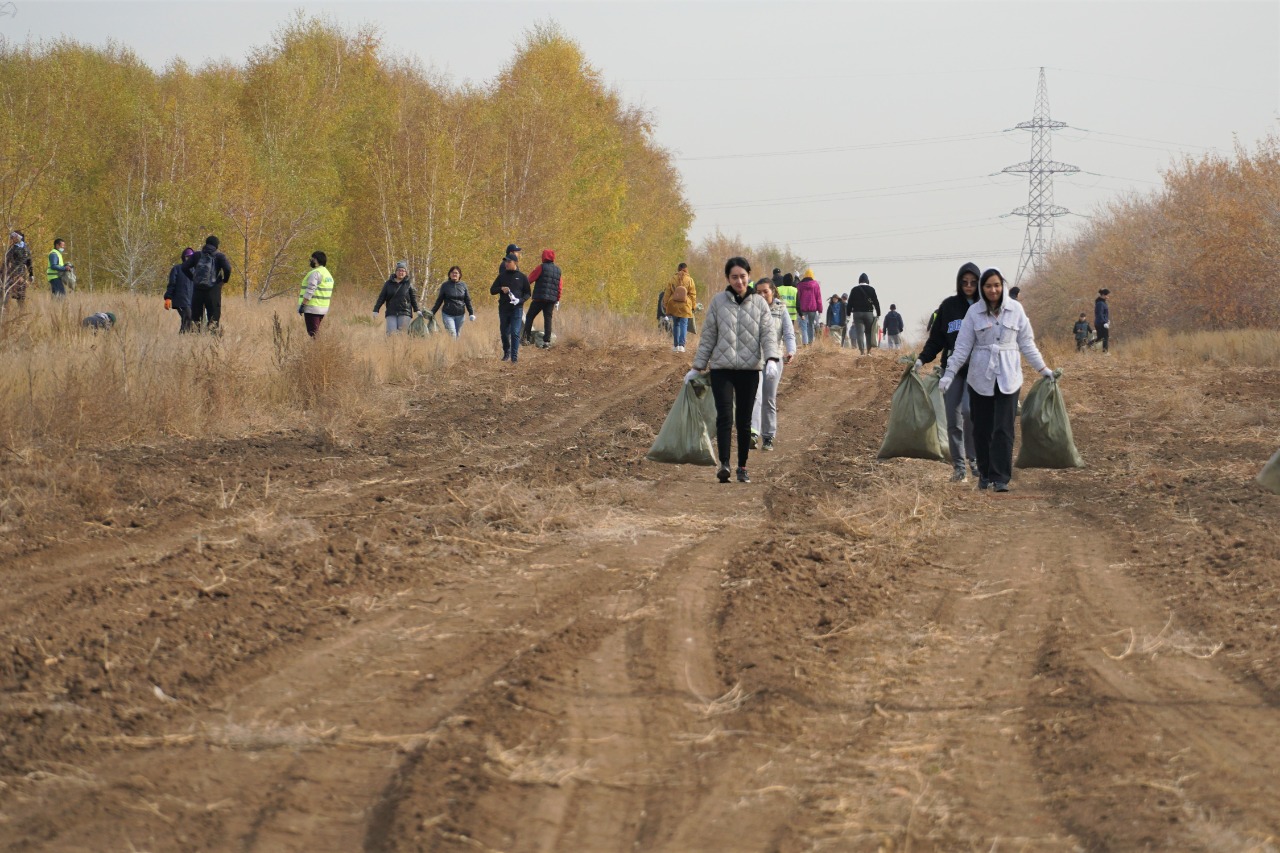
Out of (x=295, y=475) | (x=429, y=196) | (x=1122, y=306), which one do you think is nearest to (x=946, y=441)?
(x=295, y=475)

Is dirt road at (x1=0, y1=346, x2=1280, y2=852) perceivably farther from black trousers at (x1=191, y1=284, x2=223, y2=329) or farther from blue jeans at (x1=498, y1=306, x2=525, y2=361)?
blue jeans at (x1=498, y1=306, x2=525, y2=361)

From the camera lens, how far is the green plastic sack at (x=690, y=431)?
1033cm

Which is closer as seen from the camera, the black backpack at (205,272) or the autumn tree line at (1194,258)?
the black backpack at (205,272)

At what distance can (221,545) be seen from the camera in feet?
24.1

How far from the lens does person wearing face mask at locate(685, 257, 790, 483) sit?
1030 centimetres

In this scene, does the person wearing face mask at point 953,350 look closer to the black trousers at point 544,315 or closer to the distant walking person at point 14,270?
the distant walking person at point 14,270

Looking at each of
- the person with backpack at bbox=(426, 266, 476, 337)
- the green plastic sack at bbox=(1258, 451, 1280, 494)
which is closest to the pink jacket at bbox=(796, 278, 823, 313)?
the person with backpack at bbox=(426, 266, 476, 337)

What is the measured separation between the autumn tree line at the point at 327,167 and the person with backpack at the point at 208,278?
15338 millimetres

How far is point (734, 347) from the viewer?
1030 centimetres

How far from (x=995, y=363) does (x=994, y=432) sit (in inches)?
21.5

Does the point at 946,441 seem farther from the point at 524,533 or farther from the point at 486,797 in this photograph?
the point at 486,797

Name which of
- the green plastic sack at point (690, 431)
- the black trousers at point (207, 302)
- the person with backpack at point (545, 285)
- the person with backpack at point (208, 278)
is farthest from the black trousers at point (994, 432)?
the person with backpack at point (545, 285)

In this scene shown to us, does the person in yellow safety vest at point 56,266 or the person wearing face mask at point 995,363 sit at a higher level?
the person in yellow safety vest at point 56,266

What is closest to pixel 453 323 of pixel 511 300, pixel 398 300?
pixel 398 300
